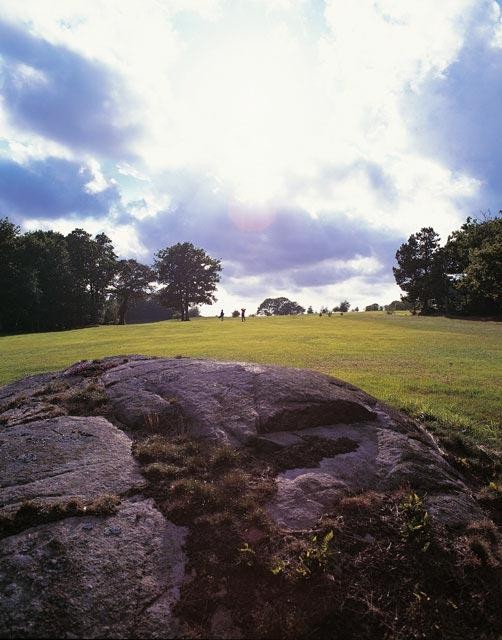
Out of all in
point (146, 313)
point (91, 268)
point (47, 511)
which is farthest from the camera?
point (146, 313)

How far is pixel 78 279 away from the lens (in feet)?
283

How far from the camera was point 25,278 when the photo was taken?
72500 mm

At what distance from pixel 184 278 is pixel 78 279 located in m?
24.1

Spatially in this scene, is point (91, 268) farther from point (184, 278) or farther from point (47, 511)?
point (47, 511)

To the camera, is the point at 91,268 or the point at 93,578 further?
the point at 91,268

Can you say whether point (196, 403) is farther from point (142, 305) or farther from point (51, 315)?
point (142, 305)

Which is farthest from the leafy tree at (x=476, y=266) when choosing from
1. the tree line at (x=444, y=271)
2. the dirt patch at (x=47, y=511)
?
the dirt patch at (x=47, y=511)

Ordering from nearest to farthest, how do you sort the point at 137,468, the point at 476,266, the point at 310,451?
the point at 137,468
the point at 310,451
the point at 476,266

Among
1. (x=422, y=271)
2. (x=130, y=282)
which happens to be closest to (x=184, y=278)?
(x=130, y=282)

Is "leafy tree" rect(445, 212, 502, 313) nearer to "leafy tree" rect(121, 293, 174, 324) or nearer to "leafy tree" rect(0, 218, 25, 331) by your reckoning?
"leafy tree" rect(0, 218, 25, 331)

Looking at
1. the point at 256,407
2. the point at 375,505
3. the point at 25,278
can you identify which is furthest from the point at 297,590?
the point at 25,278

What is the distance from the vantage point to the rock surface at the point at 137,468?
4707 millimetres

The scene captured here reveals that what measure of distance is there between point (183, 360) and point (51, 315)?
76.0 m

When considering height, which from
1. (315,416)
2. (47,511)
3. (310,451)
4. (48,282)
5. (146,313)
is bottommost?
(47,511)
